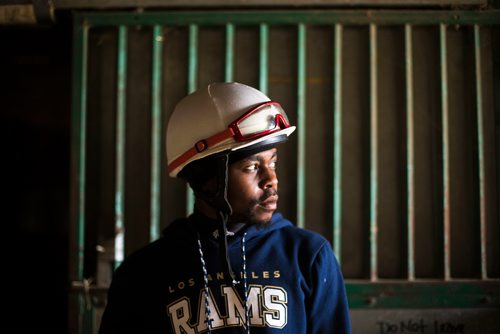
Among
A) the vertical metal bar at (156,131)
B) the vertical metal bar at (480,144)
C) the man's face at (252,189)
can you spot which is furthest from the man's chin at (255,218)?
the vertical metal bar at (480,144)

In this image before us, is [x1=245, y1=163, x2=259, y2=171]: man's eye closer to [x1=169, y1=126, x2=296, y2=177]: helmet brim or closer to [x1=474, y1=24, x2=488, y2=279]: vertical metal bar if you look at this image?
[x1=169, y1=126, x2=296, y2=177]: helmet brim

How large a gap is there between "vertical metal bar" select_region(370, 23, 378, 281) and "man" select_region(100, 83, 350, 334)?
33.3 inches

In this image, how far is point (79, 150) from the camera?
253cm

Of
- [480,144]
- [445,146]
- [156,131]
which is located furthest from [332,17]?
[156,131]

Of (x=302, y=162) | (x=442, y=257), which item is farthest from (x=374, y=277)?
(x=302, y=162)

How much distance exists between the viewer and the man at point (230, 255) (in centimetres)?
158

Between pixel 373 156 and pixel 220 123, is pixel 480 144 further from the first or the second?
pixel 220 123

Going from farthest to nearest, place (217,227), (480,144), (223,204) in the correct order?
(480,144)
(217,227)
(223,204)

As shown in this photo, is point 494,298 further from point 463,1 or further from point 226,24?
point 226,24

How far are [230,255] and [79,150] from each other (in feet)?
4.29

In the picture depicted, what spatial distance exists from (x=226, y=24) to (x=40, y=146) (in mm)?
2444

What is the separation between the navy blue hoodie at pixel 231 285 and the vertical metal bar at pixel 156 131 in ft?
2.31

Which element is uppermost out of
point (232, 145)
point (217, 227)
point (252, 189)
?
point (232, 145)

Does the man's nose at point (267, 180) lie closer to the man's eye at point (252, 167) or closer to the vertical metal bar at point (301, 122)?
the man's eye at point (252, 167)
